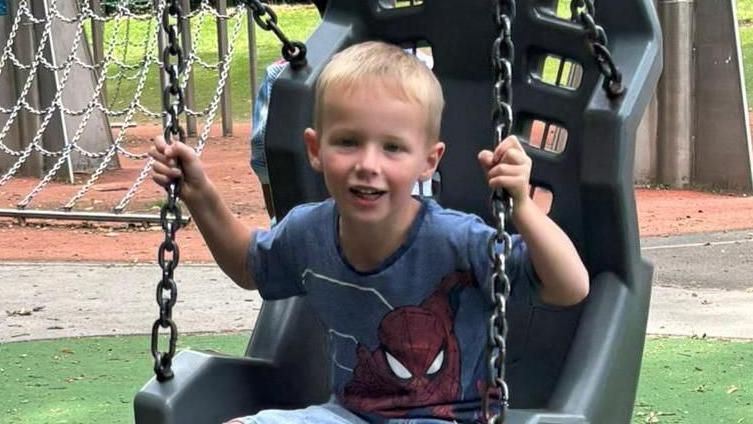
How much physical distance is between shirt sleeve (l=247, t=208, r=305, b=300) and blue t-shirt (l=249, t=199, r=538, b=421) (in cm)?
10

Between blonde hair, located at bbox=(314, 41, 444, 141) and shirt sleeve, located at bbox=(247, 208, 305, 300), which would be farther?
shirt sleeve, located at bbox=(247, 208, 305, 300)

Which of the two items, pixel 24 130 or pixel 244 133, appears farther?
pixel 244 133

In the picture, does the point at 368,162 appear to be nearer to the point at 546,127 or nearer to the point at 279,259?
the point at 279,259

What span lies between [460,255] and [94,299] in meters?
4.04

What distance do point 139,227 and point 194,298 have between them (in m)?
2.83

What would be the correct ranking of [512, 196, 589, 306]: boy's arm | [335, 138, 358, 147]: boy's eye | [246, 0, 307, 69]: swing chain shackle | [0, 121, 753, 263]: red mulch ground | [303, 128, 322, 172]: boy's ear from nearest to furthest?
[512, 196, 589, 306]: boy's arm
[335, 138, 358, 147]: boy's eye
[303, 128, 322, 172]: boy's ear
[246, 0, 307, 69]: swing chain shackle
[0, 121, 753, 263]: red mulch ground

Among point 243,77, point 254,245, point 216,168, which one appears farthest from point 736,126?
point 243,77

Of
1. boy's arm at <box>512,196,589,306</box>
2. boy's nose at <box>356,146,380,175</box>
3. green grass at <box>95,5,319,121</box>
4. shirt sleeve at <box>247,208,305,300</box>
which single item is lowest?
green grass at <box>95,5,319,121</box>

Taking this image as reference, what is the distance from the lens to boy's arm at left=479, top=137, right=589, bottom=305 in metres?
1.99

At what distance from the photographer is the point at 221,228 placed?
8.18ft

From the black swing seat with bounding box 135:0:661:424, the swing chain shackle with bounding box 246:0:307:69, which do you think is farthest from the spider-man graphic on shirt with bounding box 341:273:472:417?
the swing chain shackle with bounding box 246:0:307:69

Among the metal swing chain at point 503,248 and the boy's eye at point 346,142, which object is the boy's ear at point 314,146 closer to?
the boy's eye at point 346,142

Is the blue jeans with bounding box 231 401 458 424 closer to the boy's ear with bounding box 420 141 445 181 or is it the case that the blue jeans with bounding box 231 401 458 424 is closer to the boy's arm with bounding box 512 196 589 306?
the boy's arm with bounding box 512 196 589 306

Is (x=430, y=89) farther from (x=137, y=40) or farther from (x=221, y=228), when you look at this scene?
(x=137, y=40)
